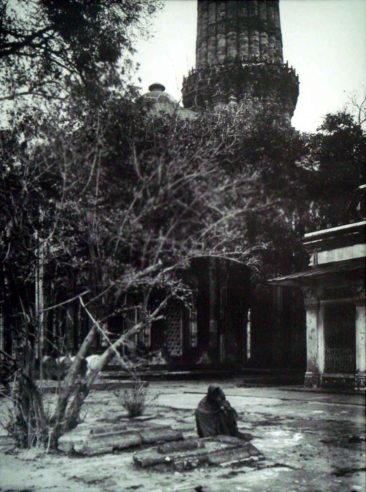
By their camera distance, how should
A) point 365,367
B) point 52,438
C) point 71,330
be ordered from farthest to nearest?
point 365,367 < point 71,330 < point 52,438

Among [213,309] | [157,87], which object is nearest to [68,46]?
[157,87]

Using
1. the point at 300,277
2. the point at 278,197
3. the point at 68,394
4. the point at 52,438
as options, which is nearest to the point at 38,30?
the point at 278,197

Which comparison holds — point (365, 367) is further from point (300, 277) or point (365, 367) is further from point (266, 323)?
point (266, 323)

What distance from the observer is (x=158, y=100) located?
24.7 ft

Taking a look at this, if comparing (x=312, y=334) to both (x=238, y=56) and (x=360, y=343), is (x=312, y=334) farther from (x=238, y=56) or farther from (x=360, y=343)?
(x=238, y=56)

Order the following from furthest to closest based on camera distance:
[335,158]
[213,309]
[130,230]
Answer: [335,158] < [213,309] < [130,230]

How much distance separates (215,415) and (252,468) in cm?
126

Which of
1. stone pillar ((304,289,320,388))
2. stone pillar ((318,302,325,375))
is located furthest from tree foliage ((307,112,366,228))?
stone pillar ((318,302,325,375))

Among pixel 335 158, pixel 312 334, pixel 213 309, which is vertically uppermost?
pixel 335 158

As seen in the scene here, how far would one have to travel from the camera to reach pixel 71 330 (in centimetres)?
714

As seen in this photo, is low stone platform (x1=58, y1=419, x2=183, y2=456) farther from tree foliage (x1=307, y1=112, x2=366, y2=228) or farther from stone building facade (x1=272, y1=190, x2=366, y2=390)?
stone building facade (x1=272, y1=190, x2=366, y2=390)

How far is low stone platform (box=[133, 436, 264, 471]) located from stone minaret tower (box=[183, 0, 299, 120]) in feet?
13.8

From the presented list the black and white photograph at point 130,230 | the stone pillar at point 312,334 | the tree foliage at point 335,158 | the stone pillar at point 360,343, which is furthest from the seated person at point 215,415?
the stone pillar at point 312,334

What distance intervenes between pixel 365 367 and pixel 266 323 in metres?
5.86
